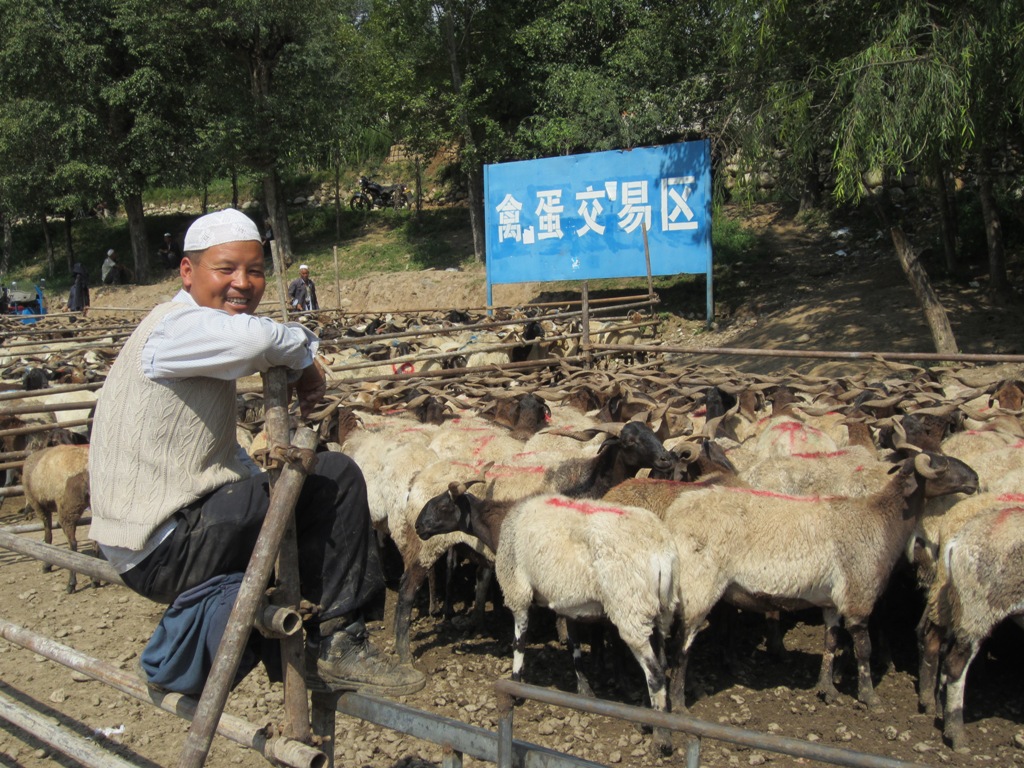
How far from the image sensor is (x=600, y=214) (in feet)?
58.9

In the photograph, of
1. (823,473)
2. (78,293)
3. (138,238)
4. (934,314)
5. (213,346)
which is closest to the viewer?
(213,346)

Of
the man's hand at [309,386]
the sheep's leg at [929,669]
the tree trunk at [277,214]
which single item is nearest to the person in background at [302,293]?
the tree trunk at [277,214]

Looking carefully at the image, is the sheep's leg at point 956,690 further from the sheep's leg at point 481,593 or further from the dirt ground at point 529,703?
the sheep's leg at point 481,593

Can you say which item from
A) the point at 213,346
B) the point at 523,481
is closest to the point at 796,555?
the point at 523,481

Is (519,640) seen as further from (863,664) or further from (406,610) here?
(863,664)

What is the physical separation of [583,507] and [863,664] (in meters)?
1.70

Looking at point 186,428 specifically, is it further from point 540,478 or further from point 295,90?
point 295,90

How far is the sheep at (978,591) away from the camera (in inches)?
173

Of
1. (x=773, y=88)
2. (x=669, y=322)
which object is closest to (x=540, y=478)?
(x=773, y=88)

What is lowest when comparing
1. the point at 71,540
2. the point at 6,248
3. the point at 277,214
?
the point at 71,540

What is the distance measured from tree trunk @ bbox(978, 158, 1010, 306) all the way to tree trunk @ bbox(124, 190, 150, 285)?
2660cm

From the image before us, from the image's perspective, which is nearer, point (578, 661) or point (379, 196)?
point (578, 661)

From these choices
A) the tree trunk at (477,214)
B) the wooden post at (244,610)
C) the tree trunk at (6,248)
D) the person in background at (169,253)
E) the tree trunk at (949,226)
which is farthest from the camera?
the tree trunk at (6,248)

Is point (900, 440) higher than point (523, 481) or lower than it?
higher
